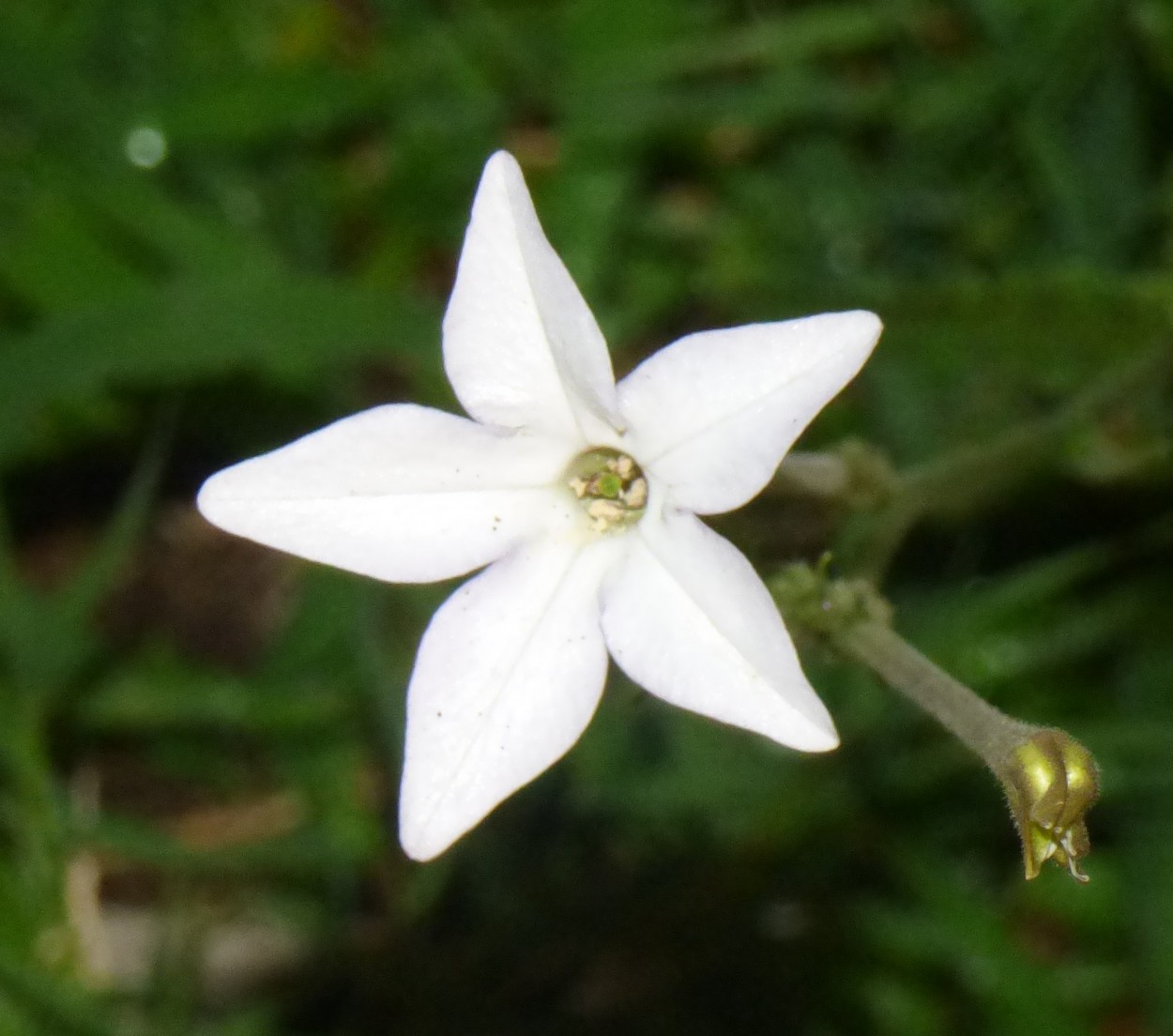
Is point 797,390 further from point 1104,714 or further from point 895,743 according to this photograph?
point 1104,714

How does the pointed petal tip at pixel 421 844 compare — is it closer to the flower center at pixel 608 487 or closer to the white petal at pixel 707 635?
the white petal at pixel 707 635

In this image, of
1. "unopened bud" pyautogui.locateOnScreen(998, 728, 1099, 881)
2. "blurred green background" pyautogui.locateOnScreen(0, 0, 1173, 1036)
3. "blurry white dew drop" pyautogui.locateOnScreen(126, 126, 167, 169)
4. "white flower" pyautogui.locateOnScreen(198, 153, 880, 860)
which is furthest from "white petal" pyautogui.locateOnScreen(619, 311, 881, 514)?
"blurry white dew drop" pyautogui.locateOnScreen(126, 126, 167, 169)

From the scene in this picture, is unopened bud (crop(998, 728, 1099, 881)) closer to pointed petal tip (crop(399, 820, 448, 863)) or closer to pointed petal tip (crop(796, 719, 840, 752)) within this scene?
pointed petal tip (crop(796, 719, 840, 752))

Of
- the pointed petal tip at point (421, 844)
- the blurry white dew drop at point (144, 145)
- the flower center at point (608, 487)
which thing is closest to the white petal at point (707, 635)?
the flower center at point (608, 487)

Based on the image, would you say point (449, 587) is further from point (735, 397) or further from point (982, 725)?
point (982, 725)

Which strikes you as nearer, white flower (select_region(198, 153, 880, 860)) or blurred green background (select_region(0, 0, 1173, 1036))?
white flower (select_region(198, 153, 880, 860))

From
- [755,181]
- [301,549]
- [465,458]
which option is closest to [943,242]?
[755,181]

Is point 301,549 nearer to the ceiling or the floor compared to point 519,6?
nearer to the floor
